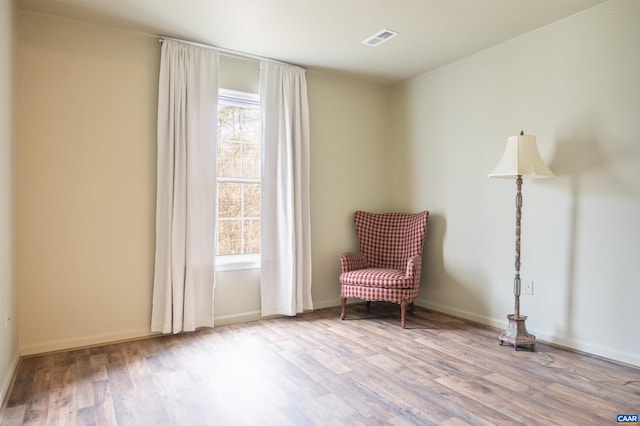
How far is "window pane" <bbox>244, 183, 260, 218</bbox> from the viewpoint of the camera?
12.8 ft

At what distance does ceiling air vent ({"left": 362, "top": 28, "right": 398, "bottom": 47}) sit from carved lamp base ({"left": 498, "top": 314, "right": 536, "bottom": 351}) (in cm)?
249

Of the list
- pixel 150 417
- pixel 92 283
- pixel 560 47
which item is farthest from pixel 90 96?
pixel 560 47

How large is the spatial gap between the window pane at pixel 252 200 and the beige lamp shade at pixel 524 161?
2265 mm

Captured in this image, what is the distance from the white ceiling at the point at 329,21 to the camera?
2775 millimetres

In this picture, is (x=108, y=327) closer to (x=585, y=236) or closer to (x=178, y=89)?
(x=178, y=89)

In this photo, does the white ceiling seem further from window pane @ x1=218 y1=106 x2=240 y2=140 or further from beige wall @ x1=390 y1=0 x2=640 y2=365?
window pane @ x1=218 y1=106 x2=240 y2=140

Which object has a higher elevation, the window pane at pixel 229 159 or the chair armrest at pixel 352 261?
the window pane at pixel 229 159

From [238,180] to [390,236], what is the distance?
67.6 inches

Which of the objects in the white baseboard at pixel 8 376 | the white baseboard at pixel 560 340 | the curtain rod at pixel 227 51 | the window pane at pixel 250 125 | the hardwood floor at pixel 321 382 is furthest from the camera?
the window pane at pixel 250 125

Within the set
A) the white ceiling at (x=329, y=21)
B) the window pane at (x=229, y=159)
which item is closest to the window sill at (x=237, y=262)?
the window pane at (x=229, y=159)

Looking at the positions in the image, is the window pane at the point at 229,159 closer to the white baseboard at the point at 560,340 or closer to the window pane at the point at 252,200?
the window pane at the point at 252,200

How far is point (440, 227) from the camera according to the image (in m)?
4.07

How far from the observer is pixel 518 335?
9.78ft

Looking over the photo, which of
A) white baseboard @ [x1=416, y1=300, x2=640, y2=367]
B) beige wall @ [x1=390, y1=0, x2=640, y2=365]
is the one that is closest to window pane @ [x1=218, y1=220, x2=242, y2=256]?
beige wall @ [x1=390, y1=0, x2=640, y2=365]
